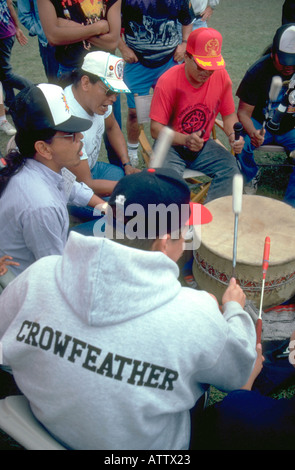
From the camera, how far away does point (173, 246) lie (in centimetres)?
132

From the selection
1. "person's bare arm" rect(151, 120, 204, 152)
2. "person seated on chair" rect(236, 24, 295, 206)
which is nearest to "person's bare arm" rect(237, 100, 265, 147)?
"person seated on chair" rect(236, 24, 295, 206)

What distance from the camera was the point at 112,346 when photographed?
99cm

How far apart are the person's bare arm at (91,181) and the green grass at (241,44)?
5.14ft

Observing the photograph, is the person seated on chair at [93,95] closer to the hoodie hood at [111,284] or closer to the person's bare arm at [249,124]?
the person's bare arm at [249,124]

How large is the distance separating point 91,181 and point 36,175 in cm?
84

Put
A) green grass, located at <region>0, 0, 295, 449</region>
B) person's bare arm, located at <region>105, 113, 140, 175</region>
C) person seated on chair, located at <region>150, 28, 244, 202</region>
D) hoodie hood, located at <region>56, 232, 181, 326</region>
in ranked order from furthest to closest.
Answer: green grass, located at <region>0, 0, 295, 449</region> → person's bare arm, located at <region>105, 113, 140, 175</region> → person seated on chair, located at <region>150, 28, 244, 202</region> → hoodie hood, located at <region>56, 232, 181, 326</region>

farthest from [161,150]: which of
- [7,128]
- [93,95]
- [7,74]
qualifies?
[7,74]

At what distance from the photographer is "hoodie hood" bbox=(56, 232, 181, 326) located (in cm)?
98

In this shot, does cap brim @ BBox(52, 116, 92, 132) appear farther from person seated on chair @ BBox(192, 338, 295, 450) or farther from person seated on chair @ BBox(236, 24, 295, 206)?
person seated on chair @ BBox(236, 24, 295, 206)

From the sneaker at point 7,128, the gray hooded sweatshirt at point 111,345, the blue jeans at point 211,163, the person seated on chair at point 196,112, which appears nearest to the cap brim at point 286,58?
the person seated on chair at point 196,112

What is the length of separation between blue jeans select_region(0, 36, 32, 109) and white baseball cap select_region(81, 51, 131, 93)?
2017 millimetres

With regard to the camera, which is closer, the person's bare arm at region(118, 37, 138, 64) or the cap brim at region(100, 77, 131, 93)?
the cap brim at region(100, 77, 131, 93)

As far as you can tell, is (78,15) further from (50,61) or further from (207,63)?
(207,63)

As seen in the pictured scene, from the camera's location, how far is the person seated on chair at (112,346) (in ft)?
3.24
